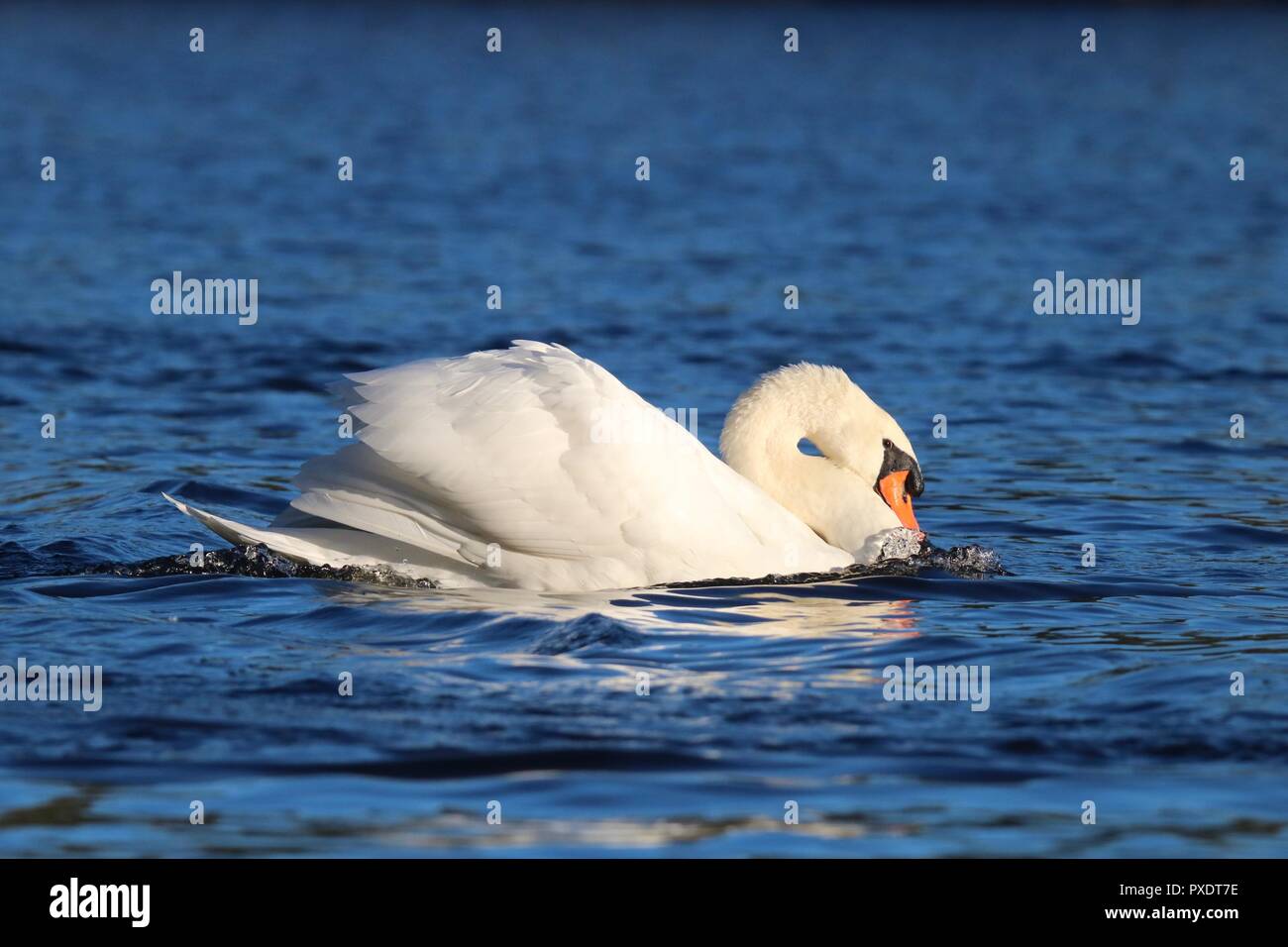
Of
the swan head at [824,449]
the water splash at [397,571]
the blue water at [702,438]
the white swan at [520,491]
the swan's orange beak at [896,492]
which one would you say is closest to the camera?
the blue water at [702,438]

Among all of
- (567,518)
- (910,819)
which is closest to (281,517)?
(567,518)

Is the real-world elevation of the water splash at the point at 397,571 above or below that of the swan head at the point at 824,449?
below

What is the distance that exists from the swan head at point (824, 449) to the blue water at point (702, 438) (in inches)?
20.0

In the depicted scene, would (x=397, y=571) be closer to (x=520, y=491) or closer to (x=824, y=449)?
(x=520, y=491)

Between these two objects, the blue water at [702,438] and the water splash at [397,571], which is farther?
the water splash at [397,571]

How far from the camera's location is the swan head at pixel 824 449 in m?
9.69

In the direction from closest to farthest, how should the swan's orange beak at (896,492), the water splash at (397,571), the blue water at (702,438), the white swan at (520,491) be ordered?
the blue water at (702,438), the white swan at (520,491), the water splash at (397,571), the swan's orange beak at (896,492)

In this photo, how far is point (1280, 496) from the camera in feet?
38.5

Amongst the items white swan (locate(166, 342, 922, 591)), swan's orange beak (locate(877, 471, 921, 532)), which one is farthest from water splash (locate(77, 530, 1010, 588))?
swan's orange beak (locate(877, 471, 921, 532))

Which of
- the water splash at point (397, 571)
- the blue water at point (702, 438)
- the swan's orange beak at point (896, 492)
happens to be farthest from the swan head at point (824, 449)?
the blue water at point (702, 438)

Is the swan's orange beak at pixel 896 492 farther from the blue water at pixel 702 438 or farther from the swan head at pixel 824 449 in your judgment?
the blue water at pixel 702 438

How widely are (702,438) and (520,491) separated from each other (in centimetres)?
453

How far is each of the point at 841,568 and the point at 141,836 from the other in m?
4.37
